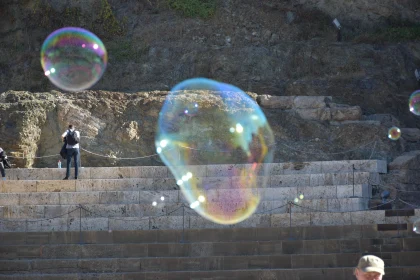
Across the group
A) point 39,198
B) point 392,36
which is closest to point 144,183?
point 39,198

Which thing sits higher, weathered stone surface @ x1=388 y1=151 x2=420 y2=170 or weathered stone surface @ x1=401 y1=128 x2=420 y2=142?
weathered stone surface @ x1=401 y1=128 x2=420 y2=142

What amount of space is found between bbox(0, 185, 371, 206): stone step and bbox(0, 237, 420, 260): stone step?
1.78 meters

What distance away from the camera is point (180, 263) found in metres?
18.8

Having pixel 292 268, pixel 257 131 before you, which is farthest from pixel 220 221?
pixel 257 131

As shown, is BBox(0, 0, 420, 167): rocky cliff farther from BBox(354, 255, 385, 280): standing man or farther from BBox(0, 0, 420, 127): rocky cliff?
BBox(354, 255, 385, 280): standing man

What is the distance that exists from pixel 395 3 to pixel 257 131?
1022cm

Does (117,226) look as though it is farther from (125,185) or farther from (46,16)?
(46,16)

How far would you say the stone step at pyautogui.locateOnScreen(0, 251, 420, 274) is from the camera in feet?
61.6

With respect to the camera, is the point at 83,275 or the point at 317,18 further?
the point at 317,18

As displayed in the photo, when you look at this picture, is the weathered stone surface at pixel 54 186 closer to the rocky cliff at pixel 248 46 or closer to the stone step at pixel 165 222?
the stone step at pixel 165 222

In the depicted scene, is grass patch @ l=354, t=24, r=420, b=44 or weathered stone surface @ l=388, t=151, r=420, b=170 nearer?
weathered stone surface @ l=388, t=151, r=420, b=170

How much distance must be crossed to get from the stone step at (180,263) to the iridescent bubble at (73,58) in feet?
29.8

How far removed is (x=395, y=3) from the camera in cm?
3238

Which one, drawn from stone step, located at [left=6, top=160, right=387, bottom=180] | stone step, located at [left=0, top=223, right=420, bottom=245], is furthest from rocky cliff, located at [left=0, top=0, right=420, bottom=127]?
stone step, located at [left=0, top=223, right=420, bottom=245]
